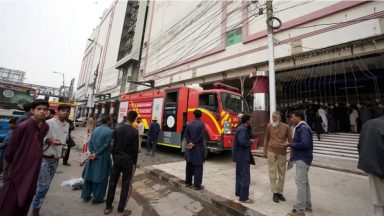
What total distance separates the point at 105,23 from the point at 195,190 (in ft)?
150

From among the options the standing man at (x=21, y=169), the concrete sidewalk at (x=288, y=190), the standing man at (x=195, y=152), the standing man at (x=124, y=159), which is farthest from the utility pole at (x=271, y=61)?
the standing man at (x=21, y=169)

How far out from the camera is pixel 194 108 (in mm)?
8086

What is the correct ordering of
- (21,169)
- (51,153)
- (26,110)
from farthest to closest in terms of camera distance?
(26,110), (51,153), (21,169)

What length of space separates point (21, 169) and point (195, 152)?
2.97m

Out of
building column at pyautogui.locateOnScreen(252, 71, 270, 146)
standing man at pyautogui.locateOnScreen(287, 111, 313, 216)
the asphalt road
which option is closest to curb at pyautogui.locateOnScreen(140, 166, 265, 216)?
the asphalt road

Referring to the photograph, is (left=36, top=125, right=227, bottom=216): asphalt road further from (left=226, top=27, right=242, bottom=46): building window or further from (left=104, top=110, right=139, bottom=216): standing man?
(left=226, top=27, right=242, bottom=46): building window

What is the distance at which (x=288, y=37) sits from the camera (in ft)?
32.4

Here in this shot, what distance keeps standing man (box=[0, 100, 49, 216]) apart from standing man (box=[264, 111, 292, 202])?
387 centimetres

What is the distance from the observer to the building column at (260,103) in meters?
10.2

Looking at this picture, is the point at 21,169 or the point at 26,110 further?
the point at 26,110

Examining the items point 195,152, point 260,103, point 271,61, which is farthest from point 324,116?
point 195,152

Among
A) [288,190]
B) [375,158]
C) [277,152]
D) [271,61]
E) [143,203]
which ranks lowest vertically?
[143,203]

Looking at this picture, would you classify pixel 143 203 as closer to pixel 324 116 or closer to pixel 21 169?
pixel 21 169

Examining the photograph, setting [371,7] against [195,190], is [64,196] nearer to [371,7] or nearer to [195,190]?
[195,190]
